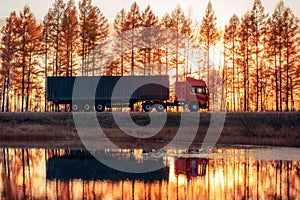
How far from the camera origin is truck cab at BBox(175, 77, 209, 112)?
53.4 metres

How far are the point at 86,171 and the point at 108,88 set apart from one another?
74.9ft

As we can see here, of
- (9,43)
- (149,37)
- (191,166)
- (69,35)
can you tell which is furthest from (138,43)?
(191,166)

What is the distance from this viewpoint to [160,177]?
29.0 meters

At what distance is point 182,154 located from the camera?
3706cm

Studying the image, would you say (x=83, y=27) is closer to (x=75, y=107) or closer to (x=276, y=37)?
(x=75, y=107)

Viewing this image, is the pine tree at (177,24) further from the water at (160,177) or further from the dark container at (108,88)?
the water at (160,177)

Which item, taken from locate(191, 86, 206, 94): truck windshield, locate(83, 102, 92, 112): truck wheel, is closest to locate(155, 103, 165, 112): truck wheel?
locate(191, 86, 206, 94): truck windshield

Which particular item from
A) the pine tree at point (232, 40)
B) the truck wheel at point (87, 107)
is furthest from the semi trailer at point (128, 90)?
the pine tree at point (232, 40)

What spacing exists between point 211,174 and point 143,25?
117 ft

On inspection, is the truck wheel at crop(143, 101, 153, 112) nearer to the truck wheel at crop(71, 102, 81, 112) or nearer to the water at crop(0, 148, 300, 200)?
the truck wheel at crop(71, 102, 81, 112)

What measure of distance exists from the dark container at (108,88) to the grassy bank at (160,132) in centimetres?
427

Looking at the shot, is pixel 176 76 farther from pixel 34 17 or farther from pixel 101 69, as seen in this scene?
pixel 34 17

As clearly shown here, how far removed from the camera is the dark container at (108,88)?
53.5m

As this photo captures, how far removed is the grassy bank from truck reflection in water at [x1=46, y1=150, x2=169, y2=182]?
719 cm
